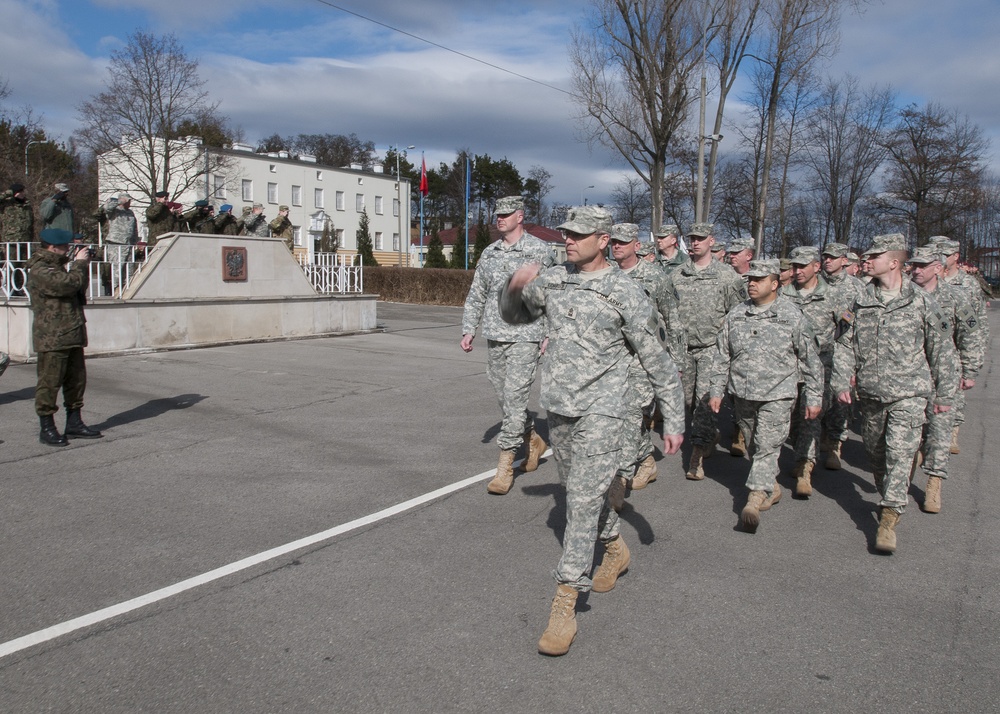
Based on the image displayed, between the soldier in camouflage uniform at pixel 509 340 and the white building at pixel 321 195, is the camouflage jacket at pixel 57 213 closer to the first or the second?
the soldier in camouflage uniform at pixel 509 340

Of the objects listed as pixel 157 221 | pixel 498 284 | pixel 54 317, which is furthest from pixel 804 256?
pixel 157 221

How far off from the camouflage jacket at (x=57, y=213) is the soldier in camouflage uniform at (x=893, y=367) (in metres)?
11.9

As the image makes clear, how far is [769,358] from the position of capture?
5957 mm

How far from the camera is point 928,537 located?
565 centimetres

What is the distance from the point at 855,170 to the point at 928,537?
41.0 m

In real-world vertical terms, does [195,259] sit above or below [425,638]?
above

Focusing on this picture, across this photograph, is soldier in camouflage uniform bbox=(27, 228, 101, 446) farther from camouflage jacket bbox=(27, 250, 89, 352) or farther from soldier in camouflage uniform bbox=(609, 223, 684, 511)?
soldier in camouflage uniform bbox=(609, 223, 684, 511)

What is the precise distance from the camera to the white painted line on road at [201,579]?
12.6 feet

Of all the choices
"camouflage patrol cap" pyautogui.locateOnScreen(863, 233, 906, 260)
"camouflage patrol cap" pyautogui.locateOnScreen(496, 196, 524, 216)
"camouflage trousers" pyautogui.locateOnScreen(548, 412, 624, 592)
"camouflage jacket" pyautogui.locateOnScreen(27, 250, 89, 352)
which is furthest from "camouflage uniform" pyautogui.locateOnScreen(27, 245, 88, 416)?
→ "camouflage patrol cap" pyautogui.locateOnScreen(863, 233, 906, 260)

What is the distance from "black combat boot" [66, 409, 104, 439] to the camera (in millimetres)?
7773

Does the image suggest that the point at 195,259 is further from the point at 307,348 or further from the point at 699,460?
the point at 699,460

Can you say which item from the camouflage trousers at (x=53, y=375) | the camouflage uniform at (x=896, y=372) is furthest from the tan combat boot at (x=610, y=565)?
the camouflage trousers at (x=53, y=375)

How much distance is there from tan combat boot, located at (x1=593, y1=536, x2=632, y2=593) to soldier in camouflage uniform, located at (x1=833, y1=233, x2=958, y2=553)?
1902mm

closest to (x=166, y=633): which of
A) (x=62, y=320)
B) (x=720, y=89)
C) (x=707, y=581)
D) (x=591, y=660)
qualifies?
(x=591, y=660)
